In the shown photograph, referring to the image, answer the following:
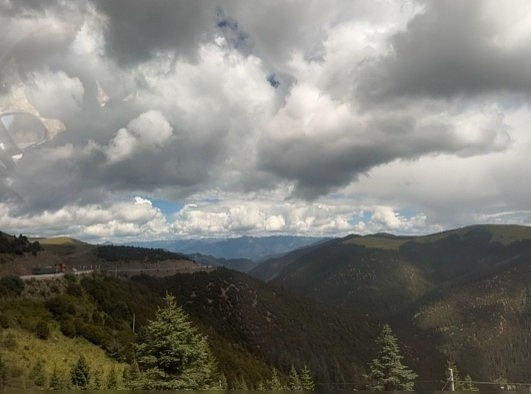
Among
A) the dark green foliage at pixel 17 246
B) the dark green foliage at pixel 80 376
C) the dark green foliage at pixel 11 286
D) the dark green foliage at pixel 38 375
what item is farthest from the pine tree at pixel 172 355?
the dark green foliage at pixel 17 246

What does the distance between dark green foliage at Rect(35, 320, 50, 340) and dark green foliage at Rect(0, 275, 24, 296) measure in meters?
17.5

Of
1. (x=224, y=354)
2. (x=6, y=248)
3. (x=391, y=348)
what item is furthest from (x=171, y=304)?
(x=6, y=248)

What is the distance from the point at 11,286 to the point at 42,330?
78.7 feet

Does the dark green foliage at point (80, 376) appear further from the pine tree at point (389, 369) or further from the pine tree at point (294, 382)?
the pine tree at point (294, 382)

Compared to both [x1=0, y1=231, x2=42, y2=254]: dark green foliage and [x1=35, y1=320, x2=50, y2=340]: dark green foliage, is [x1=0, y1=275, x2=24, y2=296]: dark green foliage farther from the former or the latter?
[x1=0, y1=231, x2=42, y2=254]: dark green foliage

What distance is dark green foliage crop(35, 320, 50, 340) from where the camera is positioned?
198 ft

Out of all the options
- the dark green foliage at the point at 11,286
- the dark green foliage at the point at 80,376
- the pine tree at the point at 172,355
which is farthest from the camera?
the dark green foliage at the point at 11,286

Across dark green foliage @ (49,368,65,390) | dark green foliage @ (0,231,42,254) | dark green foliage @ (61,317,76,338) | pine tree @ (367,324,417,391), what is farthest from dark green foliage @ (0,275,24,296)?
pine tree @ (367,324,417,391)

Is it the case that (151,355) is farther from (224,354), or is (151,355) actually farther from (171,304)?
(224,354)

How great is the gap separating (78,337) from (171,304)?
4807 cm

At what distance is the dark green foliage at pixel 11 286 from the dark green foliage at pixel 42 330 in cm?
1749

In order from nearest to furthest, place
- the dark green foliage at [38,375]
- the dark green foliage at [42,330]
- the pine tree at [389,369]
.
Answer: the pine tree at [389,369] < the dark green foliage at [38,375] < the dark green foliage at [42,330]

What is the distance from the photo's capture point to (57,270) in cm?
11869

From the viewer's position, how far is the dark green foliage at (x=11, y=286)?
75938mm
